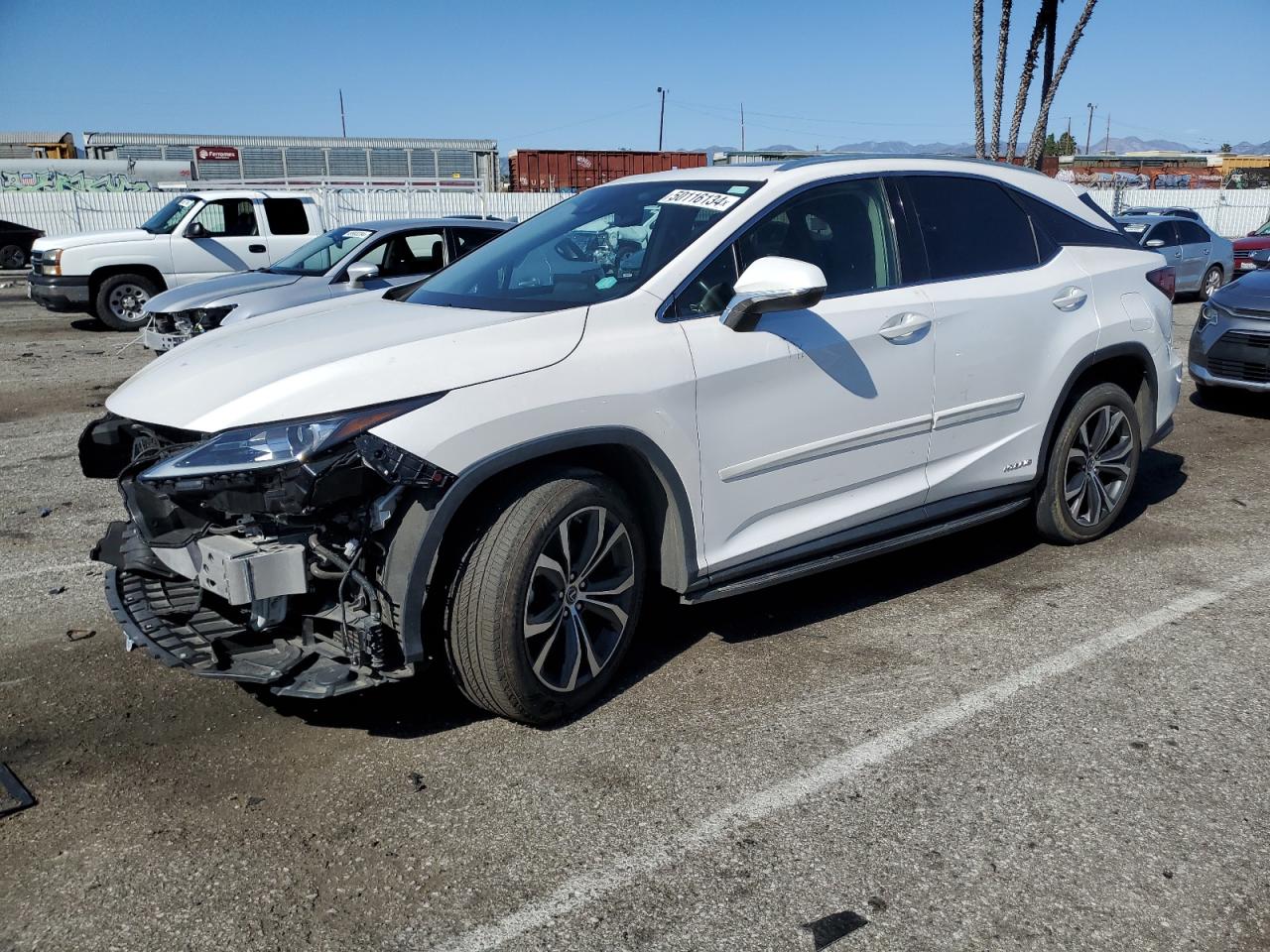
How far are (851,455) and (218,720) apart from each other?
249 cm

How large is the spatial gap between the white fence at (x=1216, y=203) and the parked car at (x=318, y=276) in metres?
29.2

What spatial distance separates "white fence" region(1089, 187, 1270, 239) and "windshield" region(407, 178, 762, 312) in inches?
1313

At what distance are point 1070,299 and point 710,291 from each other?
2060 mm

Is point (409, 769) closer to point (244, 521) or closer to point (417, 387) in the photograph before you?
point (244, 521)

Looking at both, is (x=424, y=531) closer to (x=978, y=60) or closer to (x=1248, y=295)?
(x=1248, y=295)

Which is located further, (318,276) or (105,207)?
(105,207)

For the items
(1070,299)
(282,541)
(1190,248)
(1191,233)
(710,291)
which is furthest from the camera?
(1191,233)

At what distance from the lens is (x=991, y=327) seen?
4520mm

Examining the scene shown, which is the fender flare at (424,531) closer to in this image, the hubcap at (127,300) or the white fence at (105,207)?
the hubcap at (127,300)

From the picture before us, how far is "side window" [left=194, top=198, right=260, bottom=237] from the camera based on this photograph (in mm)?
14406

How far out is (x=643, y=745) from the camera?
3.46 metres

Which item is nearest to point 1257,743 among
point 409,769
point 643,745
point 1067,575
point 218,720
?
point 1067,575

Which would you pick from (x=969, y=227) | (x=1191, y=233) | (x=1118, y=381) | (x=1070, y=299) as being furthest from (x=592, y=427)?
(x=1191, y=233)

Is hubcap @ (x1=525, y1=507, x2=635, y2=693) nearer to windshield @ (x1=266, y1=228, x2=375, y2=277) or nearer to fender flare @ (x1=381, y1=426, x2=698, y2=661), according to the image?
fender flare @ (x1=381, y1=426, x2=698, y2=661)
